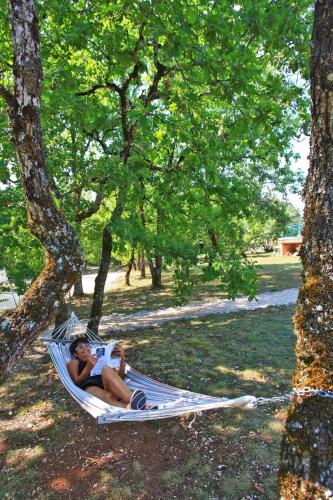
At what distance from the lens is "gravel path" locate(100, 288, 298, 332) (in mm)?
8047

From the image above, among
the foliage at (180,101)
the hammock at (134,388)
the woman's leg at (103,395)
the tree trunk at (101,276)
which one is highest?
the foliage at (180,101)

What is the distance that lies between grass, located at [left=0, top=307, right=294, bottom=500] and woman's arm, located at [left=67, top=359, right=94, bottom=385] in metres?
0.37

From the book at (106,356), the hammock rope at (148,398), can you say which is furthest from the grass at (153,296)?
the book at (106,356)

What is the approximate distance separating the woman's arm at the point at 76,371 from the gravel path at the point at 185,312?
3.58 meters

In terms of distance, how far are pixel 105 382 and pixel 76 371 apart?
47 cm

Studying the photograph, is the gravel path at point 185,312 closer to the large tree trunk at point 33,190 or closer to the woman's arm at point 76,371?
the woman's arm at point 76,371

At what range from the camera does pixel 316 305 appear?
63.9 inches

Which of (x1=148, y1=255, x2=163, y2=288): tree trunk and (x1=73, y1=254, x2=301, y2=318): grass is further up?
(x1=148, y1=255, x2=163, y2=288): tree trunk

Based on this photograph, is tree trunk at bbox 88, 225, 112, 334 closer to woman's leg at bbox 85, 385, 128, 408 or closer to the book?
the book

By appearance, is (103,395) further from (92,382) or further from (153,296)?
(153,296)

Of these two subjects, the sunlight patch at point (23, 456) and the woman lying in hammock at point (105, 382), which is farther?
the woman lying in hammock at point (105, 382)

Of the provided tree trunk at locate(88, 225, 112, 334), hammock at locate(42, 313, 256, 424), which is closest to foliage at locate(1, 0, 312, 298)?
tree trunk at locate(88, 225, 112, 334)

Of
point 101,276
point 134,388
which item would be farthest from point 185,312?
point 134,388

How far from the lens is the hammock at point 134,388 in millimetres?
2507
